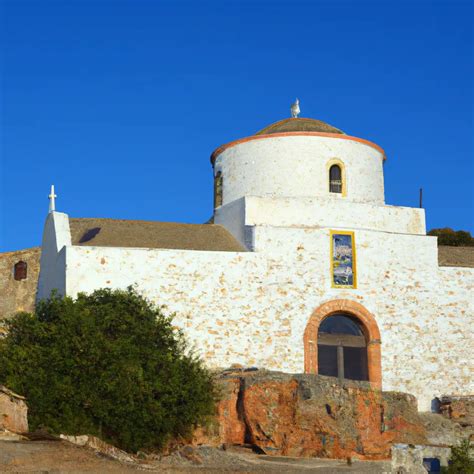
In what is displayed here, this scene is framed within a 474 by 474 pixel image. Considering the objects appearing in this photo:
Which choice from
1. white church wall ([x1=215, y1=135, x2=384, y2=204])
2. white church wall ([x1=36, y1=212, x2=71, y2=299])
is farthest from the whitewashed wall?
white church wall ([x1=36, y1=212, x2=71, y2=299])

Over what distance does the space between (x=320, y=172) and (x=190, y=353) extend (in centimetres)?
794

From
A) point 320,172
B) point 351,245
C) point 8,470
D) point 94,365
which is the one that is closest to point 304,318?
point 351,245

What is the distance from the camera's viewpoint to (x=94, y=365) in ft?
69.4

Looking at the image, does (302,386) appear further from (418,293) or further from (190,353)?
(418,293)

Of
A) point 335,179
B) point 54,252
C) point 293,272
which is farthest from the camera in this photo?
point 335,179

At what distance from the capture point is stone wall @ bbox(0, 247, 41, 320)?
33.9 metres

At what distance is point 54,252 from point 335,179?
360 inches

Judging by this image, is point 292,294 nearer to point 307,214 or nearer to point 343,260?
point 343,260

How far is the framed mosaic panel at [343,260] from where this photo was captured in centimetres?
2650

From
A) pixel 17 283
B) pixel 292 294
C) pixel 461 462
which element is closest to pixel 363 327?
pixel 292 294

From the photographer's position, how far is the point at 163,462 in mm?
19734

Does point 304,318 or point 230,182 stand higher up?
point 230,182

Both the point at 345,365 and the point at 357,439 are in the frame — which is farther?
the point at 345,365

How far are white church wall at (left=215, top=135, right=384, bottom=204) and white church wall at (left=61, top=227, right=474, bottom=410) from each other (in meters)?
2.24
